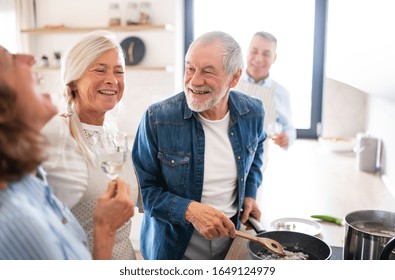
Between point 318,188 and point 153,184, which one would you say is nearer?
point 153,184

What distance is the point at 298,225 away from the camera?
79 centimetres

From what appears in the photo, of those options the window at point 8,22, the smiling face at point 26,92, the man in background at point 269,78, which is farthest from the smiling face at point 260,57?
the smiling face at point 26,92

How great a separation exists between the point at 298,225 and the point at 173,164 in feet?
1.03

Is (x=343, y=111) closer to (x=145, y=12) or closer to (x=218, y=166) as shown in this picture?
(x=145, y=12)

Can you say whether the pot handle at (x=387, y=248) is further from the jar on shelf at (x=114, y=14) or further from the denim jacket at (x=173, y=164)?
the jar on shelf at (x=114, y=14)

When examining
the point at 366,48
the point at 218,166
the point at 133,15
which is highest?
the point at 133,15

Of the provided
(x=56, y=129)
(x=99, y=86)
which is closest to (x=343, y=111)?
(x=99, y=86)

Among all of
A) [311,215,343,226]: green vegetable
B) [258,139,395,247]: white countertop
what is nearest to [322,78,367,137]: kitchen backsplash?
[258,139,395,247]: white countertop

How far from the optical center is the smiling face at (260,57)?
114 centimetres

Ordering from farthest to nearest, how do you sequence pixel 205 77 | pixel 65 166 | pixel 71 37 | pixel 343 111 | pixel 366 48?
pixel 343 111
pixel 71 37
pixel 366 48
pixel 205 77
pixel 65 166

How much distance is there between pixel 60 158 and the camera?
1.22 feet

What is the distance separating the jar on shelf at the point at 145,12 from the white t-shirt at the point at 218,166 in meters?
0.93

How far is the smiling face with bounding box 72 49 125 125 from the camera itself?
479 millimetres
